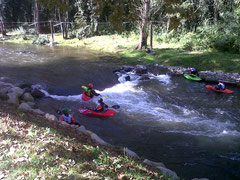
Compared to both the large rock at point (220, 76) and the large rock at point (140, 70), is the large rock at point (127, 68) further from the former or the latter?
the large rock at point (220, 76)

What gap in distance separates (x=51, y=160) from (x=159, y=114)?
270 inches

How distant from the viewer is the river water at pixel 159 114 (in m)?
6.86

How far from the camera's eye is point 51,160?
3.76 m

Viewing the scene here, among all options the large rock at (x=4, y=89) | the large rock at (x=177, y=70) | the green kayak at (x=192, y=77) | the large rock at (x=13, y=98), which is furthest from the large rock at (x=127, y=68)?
the large rock at (x=13, y=98)

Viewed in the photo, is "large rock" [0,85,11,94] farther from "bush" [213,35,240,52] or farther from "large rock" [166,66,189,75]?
"bush" [213,35,240,52]

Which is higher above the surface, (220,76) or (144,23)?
(144,23)

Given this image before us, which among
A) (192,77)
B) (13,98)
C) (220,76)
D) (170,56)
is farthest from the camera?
(170,56)

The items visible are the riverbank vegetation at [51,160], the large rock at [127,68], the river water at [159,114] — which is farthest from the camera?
the large rock at [127,68]

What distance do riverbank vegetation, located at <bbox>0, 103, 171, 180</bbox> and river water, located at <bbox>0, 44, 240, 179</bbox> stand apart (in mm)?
2860

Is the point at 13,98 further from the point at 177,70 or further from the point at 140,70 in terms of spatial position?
the point at 177,70

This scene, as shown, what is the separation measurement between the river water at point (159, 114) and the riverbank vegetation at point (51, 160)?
2860 mm

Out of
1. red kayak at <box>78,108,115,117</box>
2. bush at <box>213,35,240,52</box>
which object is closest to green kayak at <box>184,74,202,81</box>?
bush at <box>213,35,240,52</box>

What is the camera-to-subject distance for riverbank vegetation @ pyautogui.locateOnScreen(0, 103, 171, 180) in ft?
11.1

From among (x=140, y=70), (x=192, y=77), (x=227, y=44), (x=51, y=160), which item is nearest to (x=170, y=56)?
(x=140, y=70)
